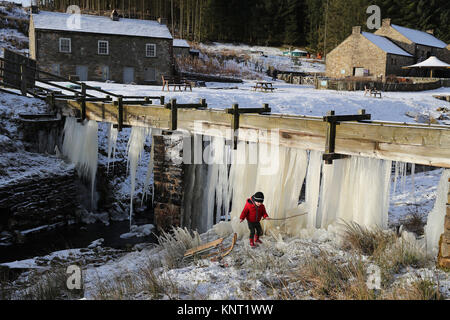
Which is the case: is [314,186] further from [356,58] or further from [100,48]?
[356,58]

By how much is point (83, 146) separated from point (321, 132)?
27.5ft

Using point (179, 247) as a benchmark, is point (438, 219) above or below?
above

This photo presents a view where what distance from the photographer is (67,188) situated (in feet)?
42.6

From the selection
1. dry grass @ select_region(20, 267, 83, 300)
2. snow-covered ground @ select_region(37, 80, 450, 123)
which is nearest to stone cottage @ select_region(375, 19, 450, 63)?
snow-covered ground @ select_region(37, 80, 450, 123)

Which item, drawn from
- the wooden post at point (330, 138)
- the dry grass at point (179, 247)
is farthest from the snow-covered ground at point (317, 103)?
the wooden post at point (330, 138)

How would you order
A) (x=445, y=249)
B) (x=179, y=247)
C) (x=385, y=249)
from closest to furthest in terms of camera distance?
(x=445, y=249) → (x=385, y=249) → (x=179, y=247)

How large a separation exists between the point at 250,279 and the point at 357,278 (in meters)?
1.52

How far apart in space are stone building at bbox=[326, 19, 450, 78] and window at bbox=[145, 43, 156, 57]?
1962cm

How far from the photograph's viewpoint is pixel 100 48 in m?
34.3

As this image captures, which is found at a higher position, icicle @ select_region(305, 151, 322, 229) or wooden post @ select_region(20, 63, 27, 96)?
wooden post @ select_region(20, 63, 27, 96)

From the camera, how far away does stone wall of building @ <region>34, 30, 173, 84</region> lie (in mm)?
32688
